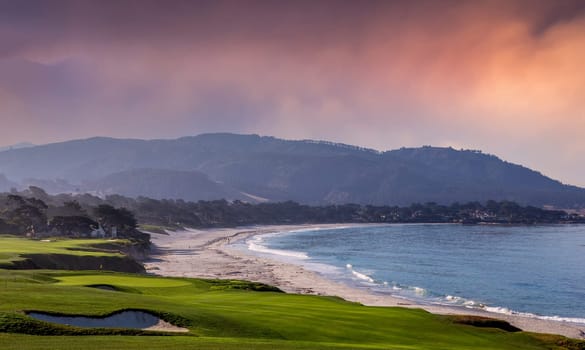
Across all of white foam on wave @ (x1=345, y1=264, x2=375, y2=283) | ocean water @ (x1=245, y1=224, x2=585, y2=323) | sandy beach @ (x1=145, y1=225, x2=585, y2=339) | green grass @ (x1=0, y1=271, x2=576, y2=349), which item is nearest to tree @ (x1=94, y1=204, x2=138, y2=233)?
sandy beach @ (x1=145, y1=225, x2=585, y2=339)

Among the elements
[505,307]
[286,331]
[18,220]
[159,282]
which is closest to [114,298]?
[286,331]

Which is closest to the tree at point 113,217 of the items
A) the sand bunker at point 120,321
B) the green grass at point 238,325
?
the green grass at point 238,325

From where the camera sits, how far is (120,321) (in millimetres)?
22453

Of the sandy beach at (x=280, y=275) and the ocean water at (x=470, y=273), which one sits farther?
the ocean water at (x=470, y=273)

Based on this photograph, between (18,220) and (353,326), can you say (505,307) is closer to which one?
(353,326)

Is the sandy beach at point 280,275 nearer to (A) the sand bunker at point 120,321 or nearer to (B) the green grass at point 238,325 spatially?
(B) the green grass at point 238,325

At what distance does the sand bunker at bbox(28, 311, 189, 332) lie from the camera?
21.5m

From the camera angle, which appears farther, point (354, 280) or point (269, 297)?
point (354, 280)

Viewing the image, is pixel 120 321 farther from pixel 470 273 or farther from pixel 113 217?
pixel 113 217

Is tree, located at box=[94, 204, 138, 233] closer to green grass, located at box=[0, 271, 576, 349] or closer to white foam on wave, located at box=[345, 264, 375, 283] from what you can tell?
white foam on wave, located at box=[345, 264, 375, 283]

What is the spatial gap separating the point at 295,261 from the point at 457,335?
70503 millimetres

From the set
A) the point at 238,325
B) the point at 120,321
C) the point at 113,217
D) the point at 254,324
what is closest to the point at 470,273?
the point at 113,217

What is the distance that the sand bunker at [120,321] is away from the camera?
21.5 meters

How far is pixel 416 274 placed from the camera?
83.4 m
